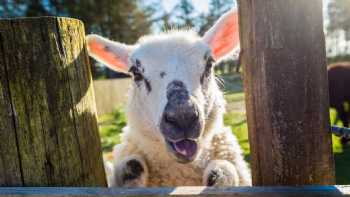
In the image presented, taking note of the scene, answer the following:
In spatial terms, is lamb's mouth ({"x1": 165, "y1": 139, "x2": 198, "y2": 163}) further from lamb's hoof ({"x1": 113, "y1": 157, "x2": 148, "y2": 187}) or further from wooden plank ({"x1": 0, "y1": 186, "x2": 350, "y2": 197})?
wooden plank ({"x1": 0, "y1": 186, "x2": 350, "y2": 197})

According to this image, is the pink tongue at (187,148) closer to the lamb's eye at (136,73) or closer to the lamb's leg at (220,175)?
the lamb's leg at (220,175)

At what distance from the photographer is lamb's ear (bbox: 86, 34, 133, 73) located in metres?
2.73

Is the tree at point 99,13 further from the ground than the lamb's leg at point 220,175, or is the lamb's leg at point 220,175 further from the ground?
the tree at point 99,13

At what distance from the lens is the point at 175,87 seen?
1.96 m

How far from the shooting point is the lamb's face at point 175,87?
5.91 ft

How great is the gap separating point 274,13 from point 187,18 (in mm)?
31714

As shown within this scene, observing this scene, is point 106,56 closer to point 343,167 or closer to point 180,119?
point 180,119

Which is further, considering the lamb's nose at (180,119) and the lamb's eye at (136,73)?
the lamb's eye at (136,73)

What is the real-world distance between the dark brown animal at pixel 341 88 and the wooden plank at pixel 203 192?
773 cm

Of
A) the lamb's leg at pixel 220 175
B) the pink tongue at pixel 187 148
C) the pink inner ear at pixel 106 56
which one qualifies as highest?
the pink inner ear at pixel 106 56

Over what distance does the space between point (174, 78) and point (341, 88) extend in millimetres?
7179

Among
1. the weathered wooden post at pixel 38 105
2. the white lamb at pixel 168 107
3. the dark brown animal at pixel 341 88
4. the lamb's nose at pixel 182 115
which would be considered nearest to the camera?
the weathered wooden post at pixel 38 105

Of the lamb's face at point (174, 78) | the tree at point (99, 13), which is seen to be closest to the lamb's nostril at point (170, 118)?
the lamb's face at point (174, 78)

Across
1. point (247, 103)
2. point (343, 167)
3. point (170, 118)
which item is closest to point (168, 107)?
point (170, 118)
